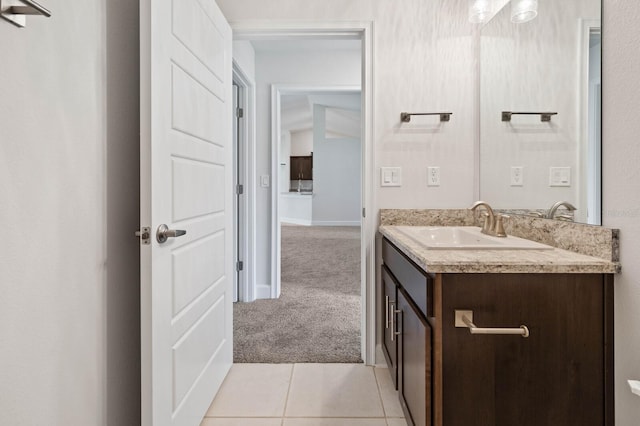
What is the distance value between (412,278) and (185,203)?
0.94m

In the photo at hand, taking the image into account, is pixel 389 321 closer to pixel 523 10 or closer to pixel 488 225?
pixel 488 225

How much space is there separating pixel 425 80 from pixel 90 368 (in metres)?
2.13

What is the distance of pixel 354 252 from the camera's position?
5.71m

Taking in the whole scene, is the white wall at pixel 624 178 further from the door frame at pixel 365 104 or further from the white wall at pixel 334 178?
the white wall at pixel 334 178

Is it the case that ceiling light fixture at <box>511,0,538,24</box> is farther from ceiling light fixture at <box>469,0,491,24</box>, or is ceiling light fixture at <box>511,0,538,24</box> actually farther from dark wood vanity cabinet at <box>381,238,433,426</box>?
dark wood vanity cabinet at <box>381,238,433,426</box>

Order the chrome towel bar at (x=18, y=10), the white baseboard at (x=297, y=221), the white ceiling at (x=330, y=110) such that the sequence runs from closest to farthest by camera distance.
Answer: the chrome towel bar at (x=18, y=10), the white ceiling at (x=330, y=110), the white baseboard at (x=297, y=221)

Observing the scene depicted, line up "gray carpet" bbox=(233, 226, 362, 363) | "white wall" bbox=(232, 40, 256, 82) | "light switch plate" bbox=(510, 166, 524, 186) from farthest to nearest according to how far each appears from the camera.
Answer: "white wall" bbox=(232, 40, 256, 82) → "gray carpet" bbox=(233, 226, 362, 363) → "light switch plate" bbox=(510, 166, 524, 186)

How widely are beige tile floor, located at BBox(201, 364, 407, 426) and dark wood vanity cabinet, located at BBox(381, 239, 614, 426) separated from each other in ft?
2.28

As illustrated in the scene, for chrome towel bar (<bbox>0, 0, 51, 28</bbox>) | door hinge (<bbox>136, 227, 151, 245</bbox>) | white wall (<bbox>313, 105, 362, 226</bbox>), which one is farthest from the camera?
white wall (<bbox>313, 105, 362, 226</bbox>)

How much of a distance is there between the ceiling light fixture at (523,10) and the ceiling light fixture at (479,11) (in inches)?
9.1

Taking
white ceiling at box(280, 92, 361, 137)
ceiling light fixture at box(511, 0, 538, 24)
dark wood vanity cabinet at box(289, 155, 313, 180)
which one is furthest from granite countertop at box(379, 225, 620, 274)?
dark wood vanity cabinet at box(289, 155, 313, 180)

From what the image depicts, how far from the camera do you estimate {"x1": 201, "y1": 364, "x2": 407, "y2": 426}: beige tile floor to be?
171 cm

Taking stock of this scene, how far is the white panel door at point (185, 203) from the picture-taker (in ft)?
3.94

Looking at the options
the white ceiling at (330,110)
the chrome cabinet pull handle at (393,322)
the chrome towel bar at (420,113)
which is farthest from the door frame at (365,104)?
the white ceiling at (330,110)
